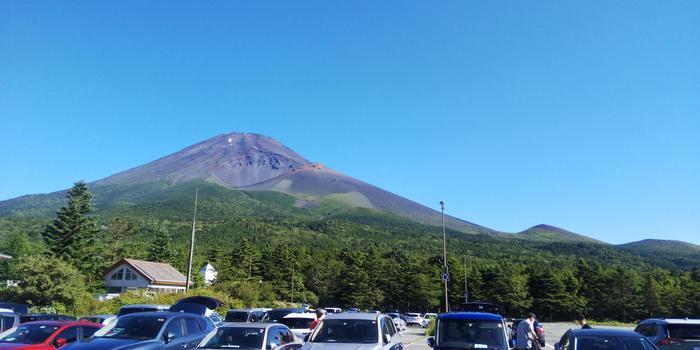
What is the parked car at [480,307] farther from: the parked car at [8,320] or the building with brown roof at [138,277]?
the building with brown roof at [138,277]

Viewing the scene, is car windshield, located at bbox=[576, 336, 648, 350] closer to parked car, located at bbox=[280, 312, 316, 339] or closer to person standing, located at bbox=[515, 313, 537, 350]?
person standing, located at bbox=[515, 313, 537, 350]

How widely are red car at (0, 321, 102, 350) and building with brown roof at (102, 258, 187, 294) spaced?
4508 cm

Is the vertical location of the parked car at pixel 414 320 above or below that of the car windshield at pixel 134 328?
below

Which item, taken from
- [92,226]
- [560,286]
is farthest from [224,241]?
[560,286]

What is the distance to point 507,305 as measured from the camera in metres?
76.6

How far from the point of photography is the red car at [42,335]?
10.8 meters

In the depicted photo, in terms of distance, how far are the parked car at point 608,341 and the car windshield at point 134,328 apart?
309 inches

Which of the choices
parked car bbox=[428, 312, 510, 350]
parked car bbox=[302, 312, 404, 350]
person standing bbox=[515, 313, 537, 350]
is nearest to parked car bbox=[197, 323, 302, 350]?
parked car bbox=[302, 312, 404, 350]

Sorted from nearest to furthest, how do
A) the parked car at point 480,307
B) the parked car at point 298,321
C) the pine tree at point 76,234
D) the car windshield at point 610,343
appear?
the car windshield at point 610,343
the parked car at point 298,321
the parked car at point 480,307
the pine tree at point 76,234

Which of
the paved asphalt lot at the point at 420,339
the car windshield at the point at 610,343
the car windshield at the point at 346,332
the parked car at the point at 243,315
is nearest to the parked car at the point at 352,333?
the car windshield at the point at 346,332

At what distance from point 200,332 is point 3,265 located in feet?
233

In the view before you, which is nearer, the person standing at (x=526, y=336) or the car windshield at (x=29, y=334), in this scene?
the car windshield at (x=29, y=334)

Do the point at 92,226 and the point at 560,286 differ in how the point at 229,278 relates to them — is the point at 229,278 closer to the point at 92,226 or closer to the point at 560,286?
the point at 92,226

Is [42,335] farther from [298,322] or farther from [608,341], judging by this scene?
[608,341]
